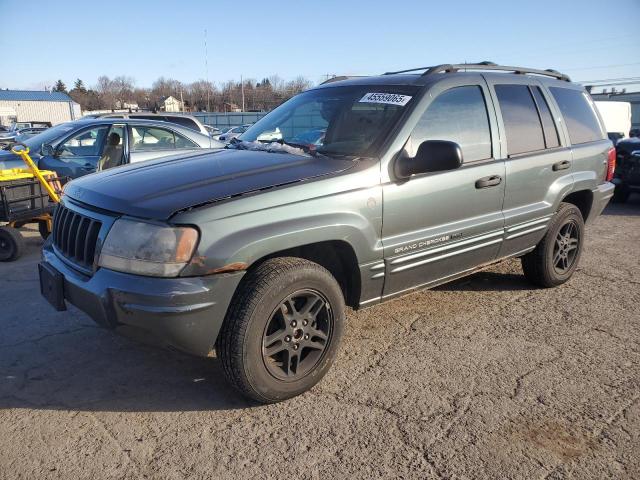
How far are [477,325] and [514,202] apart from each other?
103 centimetres

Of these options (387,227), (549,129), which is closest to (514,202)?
(549,129)

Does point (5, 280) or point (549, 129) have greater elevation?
point (549, 129)

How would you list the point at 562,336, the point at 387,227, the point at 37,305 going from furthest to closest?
1. the point at 37,305
2. the point at 562,336
3. the point at 387,227

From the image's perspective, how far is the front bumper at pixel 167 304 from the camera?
2.46 metres

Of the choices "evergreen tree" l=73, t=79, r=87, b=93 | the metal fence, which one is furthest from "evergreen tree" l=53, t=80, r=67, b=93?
the metal fence

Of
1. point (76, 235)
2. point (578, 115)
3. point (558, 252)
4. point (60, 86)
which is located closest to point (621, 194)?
point (578, 115)

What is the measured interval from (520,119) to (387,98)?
52.2 inches

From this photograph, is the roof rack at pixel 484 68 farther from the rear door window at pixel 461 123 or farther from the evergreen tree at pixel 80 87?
the evergreen tree at pixel 80 87

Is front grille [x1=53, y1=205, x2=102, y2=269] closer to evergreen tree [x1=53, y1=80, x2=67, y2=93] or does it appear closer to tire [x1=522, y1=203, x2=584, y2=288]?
tire [x1=522, y1=203, x2=584, y2=288]

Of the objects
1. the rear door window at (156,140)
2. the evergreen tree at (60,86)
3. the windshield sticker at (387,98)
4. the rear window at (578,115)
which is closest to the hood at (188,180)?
the windshield sticker at (387,98)

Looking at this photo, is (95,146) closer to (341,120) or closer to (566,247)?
(341,120)

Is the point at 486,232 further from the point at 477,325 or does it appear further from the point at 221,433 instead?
the point at 221,433

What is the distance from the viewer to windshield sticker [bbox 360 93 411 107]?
3.44 meters

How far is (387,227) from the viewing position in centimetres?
319
